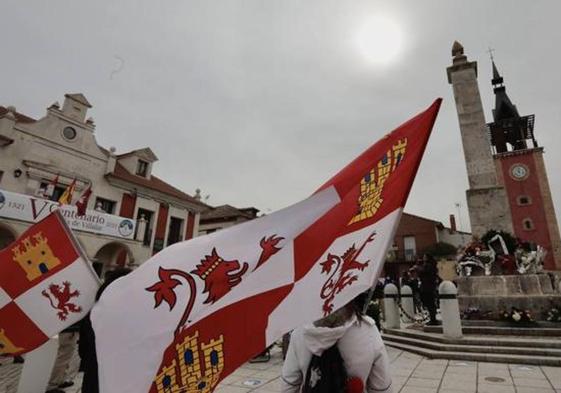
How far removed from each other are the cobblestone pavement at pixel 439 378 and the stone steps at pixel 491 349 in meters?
0.25

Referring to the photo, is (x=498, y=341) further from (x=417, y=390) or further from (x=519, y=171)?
(x=519, y=171)

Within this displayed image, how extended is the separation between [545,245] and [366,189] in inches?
1519

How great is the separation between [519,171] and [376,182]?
41.8 m

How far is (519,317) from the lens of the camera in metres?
8.59

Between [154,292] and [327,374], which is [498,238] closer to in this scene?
[327,374]

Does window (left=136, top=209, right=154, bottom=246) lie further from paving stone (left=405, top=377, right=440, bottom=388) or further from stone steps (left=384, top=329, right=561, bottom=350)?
paving stone (left=405, top=377, right=440, bottom=388)

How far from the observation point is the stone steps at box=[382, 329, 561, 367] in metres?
6.75

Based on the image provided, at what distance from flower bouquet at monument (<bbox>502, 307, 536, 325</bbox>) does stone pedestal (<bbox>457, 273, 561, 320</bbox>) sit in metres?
0.33

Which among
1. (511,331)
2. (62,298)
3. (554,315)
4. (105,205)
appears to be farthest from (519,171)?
(62,298)

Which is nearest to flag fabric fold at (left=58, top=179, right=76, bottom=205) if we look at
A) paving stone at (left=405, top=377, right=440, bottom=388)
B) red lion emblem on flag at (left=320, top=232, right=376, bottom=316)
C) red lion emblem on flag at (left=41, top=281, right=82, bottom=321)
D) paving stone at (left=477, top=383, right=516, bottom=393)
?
red lion emblem on flag at (left=41, top=281, right=82, bottom=321)

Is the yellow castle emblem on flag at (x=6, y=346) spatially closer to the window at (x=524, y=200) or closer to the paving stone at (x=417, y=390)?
the paving stone at (x=417, y=390)

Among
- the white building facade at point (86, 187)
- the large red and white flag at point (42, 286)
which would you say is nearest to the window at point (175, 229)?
the white building facade at point (86, 187)

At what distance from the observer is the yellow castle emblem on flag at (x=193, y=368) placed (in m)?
1.49

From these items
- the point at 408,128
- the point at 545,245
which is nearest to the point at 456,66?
the point at 408,128
